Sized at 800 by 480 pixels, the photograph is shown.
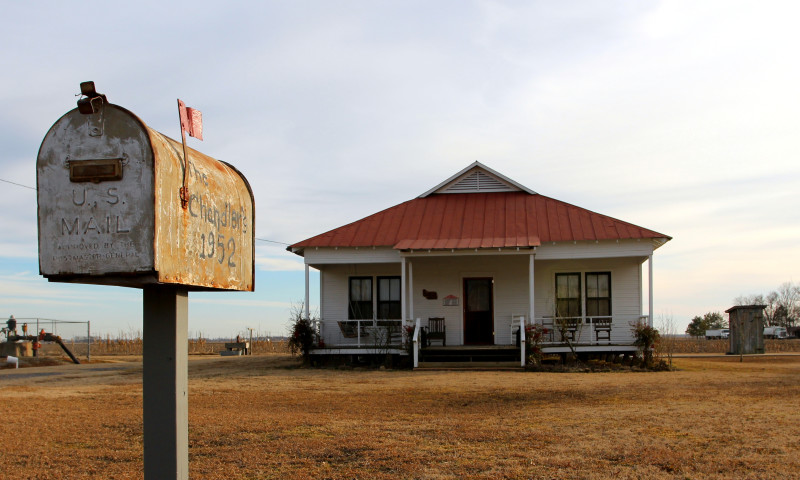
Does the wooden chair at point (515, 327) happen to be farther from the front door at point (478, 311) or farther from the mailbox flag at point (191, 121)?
the mailbox flag at point (191, 121)

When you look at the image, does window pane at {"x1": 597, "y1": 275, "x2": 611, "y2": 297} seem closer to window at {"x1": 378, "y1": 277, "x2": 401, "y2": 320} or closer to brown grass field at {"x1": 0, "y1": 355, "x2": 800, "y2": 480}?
brown grass field at {"x1": 0, "y1": 355, "x2": 800, "y2": 480}

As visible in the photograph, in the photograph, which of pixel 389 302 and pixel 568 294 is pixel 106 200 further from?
pixel 568 294

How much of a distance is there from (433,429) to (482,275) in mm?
13105

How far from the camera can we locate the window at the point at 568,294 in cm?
2141

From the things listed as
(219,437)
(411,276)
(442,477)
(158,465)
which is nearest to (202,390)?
(219,437)

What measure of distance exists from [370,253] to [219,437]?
1309 cm

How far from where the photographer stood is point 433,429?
8.95 metres

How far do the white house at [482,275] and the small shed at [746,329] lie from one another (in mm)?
9555

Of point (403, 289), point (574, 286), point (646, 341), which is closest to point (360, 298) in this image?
point (403, 289)

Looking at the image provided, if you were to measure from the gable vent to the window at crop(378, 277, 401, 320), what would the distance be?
383 centimetres

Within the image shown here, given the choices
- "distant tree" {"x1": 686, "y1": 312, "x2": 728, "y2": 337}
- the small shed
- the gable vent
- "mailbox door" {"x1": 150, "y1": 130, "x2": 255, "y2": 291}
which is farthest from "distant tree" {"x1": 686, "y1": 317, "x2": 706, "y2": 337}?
"mailbox door" {"x1": 150, "y1": 130, "x2": 255, "y2": 291}

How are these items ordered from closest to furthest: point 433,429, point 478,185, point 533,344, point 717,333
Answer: point 433,429, point 533,344, point 478,185, point 717,333

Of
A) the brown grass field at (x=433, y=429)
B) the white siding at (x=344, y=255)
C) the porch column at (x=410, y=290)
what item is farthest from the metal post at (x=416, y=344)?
the brown grass field at (x=433, y=429)

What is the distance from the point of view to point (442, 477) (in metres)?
6.38
